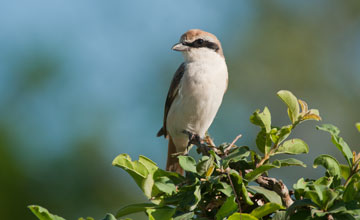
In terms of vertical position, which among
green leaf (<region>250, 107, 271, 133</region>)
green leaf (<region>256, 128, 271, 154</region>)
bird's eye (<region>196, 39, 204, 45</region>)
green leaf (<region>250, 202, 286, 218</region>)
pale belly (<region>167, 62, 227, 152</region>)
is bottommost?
green leaf (<region>250, 202, 286, 218</region>)

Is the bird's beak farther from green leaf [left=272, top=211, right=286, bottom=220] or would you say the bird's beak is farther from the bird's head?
green leaf [left=272, top=211, right=286, bottom=220]

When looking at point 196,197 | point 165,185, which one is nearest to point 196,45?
point 165,185

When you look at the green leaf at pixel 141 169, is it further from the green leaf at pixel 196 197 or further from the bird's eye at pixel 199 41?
the bird's eye at pixel 199 41

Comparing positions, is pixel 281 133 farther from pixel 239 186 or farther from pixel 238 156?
Result: pixel 239 186

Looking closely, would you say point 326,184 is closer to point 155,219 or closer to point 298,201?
point 298,201

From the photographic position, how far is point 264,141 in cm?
238

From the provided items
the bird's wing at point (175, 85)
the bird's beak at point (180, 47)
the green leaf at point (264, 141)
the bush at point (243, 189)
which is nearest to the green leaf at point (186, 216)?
the bush at point (243, 189)

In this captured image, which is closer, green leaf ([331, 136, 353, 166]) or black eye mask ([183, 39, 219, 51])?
green leaf ([331, 136, 353, 166])

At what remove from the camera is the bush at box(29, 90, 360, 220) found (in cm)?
192

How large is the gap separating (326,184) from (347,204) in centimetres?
17

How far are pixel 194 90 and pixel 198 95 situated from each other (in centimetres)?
7

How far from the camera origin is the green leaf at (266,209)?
6.41 ft

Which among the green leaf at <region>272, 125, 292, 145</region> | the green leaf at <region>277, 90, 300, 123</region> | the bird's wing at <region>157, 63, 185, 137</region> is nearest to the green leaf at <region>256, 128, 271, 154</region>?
the green leaf at <region>272, 125, 292, 145</region>

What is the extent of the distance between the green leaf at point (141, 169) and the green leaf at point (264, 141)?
1.70ft
